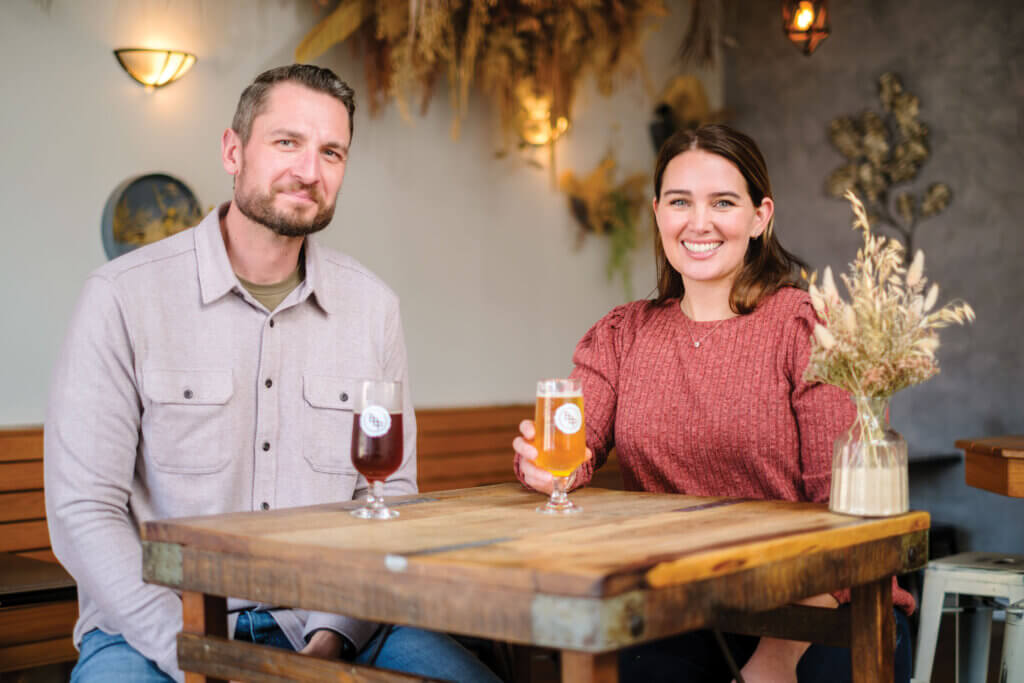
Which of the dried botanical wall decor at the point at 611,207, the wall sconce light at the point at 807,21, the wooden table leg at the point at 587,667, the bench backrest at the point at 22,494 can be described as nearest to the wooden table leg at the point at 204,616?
the wooden table leg at the point at 587,667

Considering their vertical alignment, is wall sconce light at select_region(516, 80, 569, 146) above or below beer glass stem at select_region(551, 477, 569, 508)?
above

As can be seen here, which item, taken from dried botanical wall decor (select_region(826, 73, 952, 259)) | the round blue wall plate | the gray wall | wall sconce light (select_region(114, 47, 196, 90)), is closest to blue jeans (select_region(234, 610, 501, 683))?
the round blue wall plate

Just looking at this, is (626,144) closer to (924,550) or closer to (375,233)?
(375,233)

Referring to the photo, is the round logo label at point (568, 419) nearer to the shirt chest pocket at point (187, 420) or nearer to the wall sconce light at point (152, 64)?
the shirt chest pocket at point (187, 420)

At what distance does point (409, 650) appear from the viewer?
1850 mm

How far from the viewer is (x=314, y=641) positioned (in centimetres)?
183

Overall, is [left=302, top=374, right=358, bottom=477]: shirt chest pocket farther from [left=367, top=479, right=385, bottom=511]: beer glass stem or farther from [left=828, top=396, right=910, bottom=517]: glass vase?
[left=828, top=396, right=910, bottom=517]: glass vase

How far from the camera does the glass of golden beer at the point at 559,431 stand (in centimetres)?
161

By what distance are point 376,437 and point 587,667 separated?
0.54 metres

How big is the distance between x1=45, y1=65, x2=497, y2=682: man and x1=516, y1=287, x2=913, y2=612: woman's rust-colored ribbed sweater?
417mm

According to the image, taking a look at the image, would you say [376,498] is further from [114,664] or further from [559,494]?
[114,664]

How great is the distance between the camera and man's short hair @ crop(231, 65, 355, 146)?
6.94 ft

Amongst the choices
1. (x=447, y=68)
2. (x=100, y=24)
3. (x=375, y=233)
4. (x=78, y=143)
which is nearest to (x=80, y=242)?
(x=78, y=143)

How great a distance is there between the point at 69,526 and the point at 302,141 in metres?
0.79
